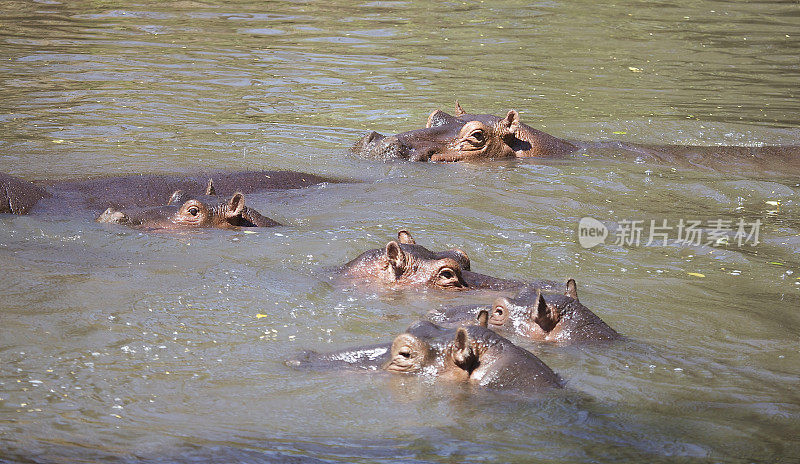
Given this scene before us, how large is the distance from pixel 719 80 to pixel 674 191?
6.50m

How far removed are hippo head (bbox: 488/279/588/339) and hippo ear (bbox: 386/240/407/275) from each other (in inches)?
38.3

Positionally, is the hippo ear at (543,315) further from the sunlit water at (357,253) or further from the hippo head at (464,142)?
the hippo head at (464,142)

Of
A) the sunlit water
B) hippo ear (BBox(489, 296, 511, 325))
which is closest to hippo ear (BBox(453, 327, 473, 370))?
the sunlit water

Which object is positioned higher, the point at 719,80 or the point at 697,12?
the point at 697,12

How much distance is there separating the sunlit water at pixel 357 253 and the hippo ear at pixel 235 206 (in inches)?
6.8

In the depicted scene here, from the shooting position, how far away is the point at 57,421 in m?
4.71

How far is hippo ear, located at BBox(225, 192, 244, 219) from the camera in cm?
802

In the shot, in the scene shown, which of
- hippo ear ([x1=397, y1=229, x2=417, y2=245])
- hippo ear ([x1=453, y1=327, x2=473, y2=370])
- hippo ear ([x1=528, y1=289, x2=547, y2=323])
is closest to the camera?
hippo ear ([x1=453, y1=327, x2=473, y2=370])

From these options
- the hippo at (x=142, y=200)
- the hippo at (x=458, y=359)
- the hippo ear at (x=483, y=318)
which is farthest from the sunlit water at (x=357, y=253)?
the hippo ear at (x=483, y=318)

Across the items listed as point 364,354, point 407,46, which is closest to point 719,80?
point 407,46

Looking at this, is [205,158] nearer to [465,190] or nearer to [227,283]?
[465,190]

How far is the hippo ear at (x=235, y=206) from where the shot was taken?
8023 mm

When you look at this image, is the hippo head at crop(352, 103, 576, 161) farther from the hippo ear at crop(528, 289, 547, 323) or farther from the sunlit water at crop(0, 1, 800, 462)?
the hippo ear at crop(528, 289, 547, 323)

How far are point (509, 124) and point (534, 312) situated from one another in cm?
544
